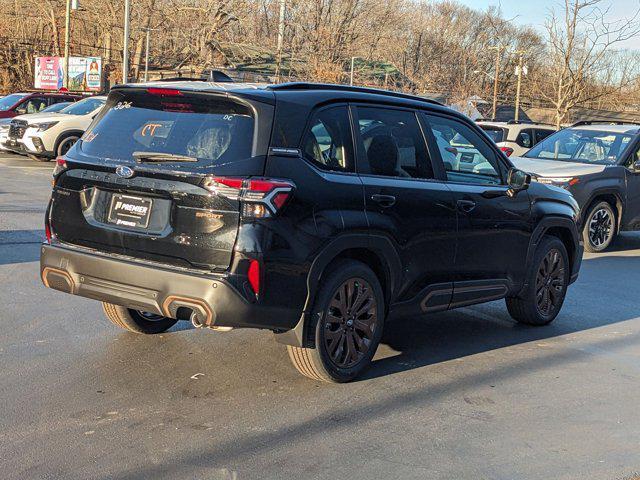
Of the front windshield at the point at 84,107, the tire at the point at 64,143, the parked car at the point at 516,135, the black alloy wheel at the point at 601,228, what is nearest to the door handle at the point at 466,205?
the black alloy wheel at the point at 601,228

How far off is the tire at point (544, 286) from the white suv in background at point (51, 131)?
49.5 ft

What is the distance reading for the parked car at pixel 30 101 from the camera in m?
24.4

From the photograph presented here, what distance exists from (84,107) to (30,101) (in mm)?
4258

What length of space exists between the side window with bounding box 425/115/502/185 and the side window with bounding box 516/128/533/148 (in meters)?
12.1

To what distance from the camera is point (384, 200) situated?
18.2ft

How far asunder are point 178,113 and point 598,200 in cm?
873

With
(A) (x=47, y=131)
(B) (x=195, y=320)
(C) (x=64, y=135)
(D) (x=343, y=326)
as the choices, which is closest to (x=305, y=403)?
(D) (x=343, y=326)

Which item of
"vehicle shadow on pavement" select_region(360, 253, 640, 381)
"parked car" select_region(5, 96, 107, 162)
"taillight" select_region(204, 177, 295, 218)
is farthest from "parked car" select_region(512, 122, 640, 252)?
"parked car" select_region(5, 96, 107, 162)

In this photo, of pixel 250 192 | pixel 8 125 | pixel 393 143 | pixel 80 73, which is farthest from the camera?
pixel 80 73

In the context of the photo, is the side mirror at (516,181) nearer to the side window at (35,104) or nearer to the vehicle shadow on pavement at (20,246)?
the vehicle shadow on pavement at (20,246)

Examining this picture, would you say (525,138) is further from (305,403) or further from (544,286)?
(305,403)

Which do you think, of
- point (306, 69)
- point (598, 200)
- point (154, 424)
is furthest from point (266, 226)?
point (306, 69)

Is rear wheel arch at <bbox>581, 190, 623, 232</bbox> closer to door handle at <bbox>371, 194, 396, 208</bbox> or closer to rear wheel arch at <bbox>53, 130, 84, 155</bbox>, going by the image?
door handle at <bbox>371, 194, 396, 208</bbox>

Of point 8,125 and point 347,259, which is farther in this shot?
point 8,125
